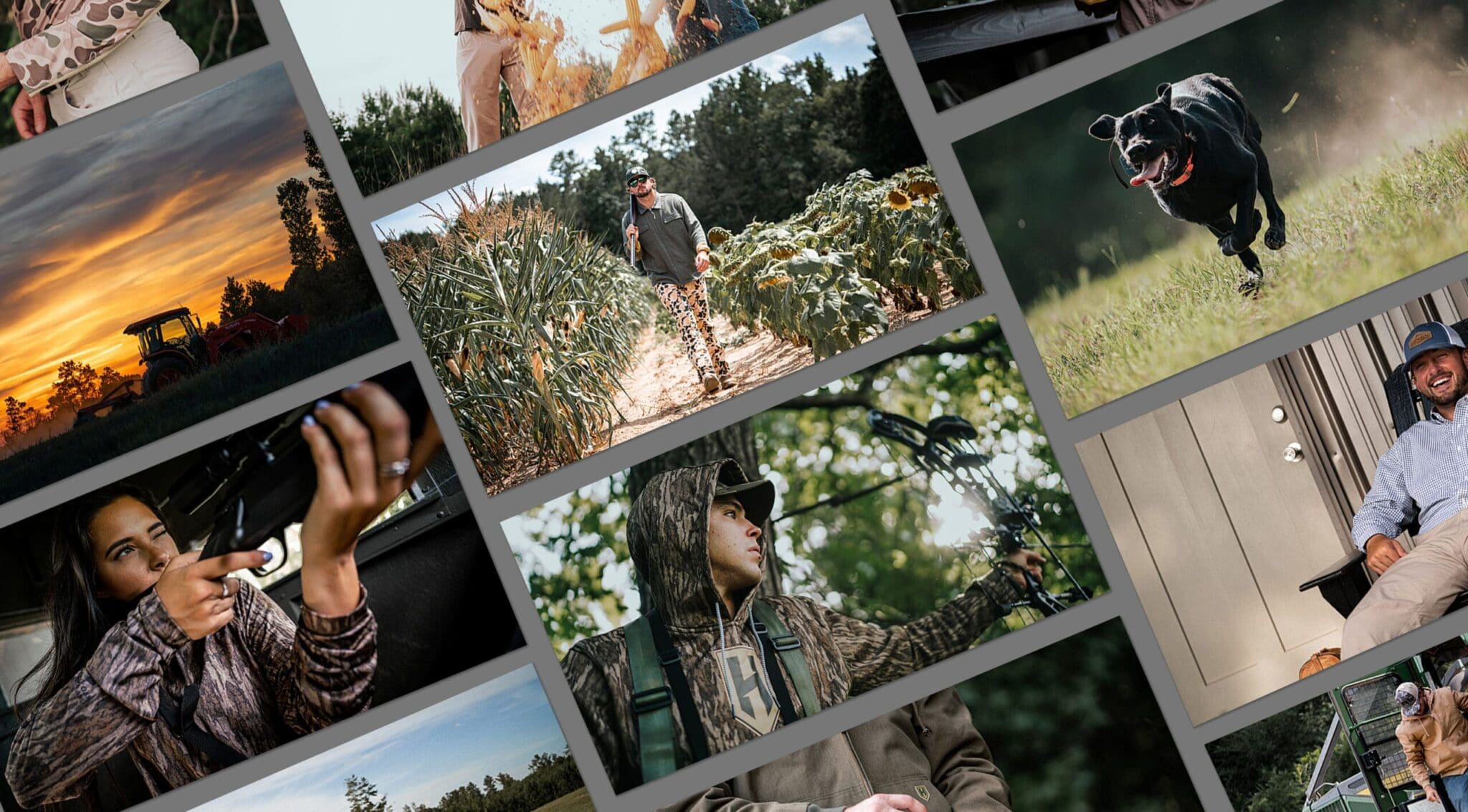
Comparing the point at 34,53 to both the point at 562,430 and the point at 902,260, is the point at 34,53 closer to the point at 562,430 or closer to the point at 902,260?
the point at 562,430

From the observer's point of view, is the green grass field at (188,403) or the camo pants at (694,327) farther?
the camo pants at (694,327)

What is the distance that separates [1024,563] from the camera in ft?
8.46

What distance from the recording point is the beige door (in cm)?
257

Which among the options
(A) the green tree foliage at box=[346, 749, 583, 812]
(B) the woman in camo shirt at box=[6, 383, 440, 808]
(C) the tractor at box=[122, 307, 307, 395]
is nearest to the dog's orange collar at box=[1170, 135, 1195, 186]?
(B) the woman in camo shirt at box=[6, 383, 440, 808]

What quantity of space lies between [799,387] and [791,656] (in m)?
0.58

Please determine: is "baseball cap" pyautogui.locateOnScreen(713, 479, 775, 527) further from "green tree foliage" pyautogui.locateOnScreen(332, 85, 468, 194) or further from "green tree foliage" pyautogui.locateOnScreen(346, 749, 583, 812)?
"green tree foliage" pyautogui.locateOnScreen(332, 85, 468, 194)

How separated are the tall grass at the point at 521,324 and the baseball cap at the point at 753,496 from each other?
0.30 meters

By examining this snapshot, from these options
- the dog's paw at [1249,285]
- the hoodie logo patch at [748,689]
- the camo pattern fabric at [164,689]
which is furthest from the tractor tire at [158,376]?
the dog's paw at [1249,285]

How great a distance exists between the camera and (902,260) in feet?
8.54

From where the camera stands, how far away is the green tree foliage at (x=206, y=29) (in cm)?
254

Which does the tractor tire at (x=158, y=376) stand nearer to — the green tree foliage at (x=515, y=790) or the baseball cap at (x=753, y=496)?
the green tree foliage at (x=515, y=790)

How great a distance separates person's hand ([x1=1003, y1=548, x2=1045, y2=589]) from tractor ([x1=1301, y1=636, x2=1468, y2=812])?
0.69m

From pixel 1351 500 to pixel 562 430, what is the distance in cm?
173

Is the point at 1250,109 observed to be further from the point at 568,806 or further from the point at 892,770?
the point at 568,806
